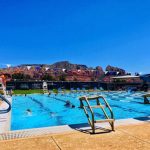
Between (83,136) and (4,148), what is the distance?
70.0 inches

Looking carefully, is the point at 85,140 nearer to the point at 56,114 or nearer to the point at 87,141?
the point at 87,141

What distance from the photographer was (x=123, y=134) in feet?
18.1

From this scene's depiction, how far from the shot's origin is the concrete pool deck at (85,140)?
14.9 ft

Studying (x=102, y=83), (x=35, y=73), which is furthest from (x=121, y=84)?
(x=35, y=73)

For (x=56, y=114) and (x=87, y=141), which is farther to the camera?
(x=56, y=114)

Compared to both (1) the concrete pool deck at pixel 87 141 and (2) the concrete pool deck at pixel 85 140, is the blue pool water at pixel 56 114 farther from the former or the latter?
(1) the concrete pool deck at pixel 87 141

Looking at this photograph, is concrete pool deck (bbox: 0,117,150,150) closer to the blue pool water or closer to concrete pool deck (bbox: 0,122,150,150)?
concrete pool deck (bbox: 0,122,150,150)

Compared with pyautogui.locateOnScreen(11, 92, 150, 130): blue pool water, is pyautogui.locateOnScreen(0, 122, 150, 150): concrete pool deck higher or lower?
higher

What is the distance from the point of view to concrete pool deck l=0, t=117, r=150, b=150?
14.9ft

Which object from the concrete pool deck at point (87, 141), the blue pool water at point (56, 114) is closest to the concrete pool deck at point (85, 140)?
the concrete pool deck at point (87, 141)

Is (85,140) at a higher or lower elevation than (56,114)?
higher

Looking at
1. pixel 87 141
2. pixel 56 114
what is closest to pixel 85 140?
pixel 87 141

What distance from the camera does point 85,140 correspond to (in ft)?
16.6

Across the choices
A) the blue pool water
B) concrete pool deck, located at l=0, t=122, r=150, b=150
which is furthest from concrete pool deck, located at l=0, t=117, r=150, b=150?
the blue pool water
